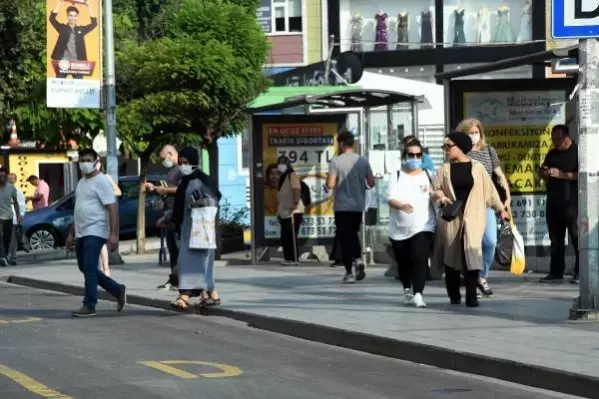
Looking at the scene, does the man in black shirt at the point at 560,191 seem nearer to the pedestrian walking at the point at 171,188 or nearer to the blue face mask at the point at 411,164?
the blue face mask at the point at 411,164

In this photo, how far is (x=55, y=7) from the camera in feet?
76.9

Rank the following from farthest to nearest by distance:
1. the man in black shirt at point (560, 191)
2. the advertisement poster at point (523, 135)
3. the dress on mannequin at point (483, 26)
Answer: the dress on mannequin at point (483, 26)
the advertisement poster at point (523, 135)
the man in black shirt at point (560, 191)

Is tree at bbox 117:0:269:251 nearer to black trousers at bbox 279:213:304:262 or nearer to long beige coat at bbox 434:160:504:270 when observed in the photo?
black trousers at bbox 279:213:304:262

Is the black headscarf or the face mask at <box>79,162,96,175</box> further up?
the face mask at <box>79,162,96,175</box>

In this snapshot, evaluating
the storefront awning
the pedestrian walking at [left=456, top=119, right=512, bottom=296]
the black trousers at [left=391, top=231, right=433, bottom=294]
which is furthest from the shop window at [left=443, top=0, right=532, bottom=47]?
the black trousers at [left=391, top=231, right=433, bottom=294]

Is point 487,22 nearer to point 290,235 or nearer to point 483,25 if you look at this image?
point 483,25

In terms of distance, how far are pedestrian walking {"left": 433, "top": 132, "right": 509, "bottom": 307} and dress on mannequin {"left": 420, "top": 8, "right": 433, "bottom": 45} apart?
28406 millimetres

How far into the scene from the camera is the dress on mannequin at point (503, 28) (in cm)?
4203

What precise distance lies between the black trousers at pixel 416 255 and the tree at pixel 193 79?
13.4 metres

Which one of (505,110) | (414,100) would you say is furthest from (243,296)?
(414,100)

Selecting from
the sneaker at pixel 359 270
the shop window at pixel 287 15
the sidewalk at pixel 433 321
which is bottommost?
the sidewalk at pixel 433 321

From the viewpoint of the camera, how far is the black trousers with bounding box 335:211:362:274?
59.2 feet

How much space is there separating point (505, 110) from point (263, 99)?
14.1 meters

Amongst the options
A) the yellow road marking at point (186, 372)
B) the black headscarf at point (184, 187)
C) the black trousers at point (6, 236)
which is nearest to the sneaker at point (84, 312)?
the black headscarf at point (184, 187)
